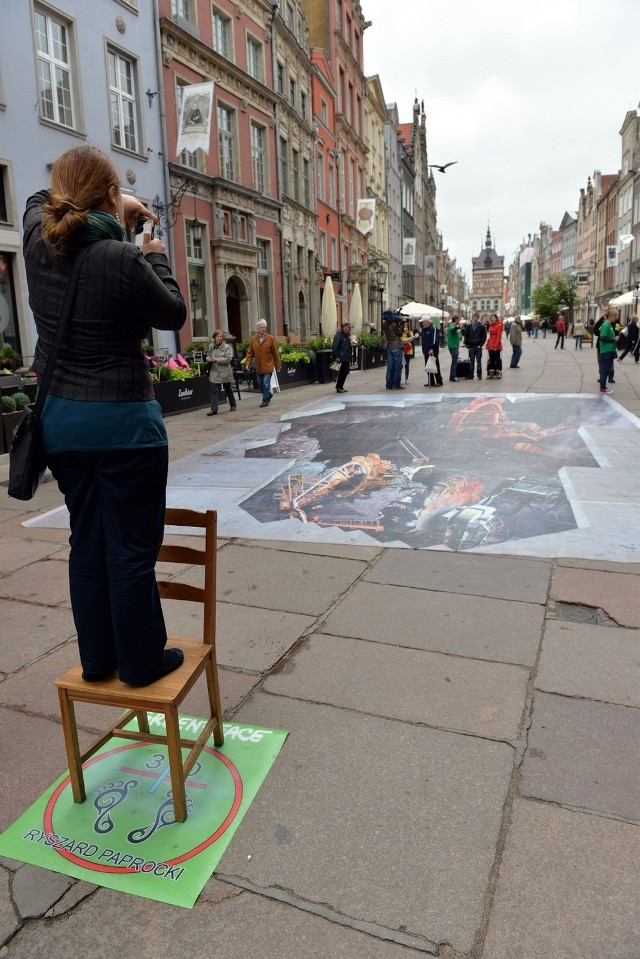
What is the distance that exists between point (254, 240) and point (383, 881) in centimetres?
2402

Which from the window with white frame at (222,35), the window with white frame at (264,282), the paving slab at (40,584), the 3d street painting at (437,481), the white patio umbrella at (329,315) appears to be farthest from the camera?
the window with white frame at (264,282)

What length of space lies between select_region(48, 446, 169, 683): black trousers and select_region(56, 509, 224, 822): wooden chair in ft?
0.21

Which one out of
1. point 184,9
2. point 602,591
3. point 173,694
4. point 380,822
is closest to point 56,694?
point 173,694

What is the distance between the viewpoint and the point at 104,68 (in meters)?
16.3

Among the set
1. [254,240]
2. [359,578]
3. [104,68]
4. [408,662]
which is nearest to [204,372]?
[104,68]

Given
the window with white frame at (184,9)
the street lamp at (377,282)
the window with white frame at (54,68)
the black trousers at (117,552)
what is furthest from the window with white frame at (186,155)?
the street lamp at (377,282)

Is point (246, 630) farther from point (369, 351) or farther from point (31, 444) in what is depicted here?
point (369, 351)

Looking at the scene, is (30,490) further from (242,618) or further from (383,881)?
(242,618)

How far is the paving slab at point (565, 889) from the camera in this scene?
5.99ft

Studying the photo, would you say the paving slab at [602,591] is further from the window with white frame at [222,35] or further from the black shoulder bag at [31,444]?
the window with white frame at [222,35]

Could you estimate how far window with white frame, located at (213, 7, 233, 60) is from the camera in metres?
21.7

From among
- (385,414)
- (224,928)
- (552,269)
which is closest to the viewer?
(224,928)

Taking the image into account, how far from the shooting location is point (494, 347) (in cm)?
1775

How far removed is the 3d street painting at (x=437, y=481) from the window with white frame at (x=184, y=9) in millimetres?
14809
